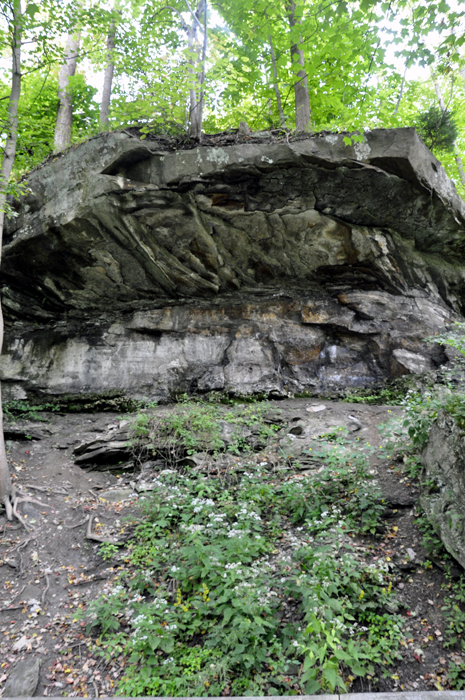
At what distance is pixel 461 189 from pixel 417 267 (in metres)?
6.89

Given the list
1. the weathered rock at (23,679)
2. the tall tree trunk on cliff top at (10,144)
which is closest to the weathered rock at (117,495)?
the tall tree trunk on cliff top at (10,144)

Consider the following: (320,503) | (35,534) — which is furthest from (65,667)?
(320,503)

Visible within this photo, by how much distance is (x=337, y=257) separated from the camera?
30.9ft

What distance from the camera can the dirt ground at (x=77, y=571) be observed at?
11.4 ft

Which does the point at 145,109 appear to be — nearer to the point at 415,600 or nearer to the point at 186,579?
the point at 186,579

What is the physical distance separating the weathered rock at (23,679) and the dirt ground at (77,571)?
0.21 feet

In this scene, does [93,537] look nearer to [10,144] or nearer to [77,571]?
[77,571]

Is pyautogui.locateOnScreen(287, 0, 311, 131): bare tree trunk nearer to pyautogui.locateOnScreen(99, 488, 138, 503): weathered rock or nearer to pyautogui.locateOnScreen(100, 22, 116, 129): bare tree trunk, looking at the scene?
pyautogui.locateOnScreen(100, 22, 116, 129): bare tree trunk

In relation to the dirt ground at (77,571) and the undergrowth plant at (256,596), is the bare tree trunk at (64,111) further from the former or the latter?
the undergrowth plant at (256,596)

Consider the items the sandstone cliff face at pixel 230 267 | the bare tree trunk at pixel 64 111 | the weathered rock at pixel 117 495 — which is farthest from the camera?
the bare tree trunk at pixel 64 111

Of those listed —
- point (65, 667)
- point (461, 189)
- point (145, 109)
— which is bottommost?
point (65, 667)

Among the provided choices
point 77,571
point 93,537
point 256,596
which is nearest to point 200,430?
point 93,537

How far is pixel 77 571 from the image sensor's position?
16.2ft

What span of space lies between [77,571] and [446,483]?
467 cm
